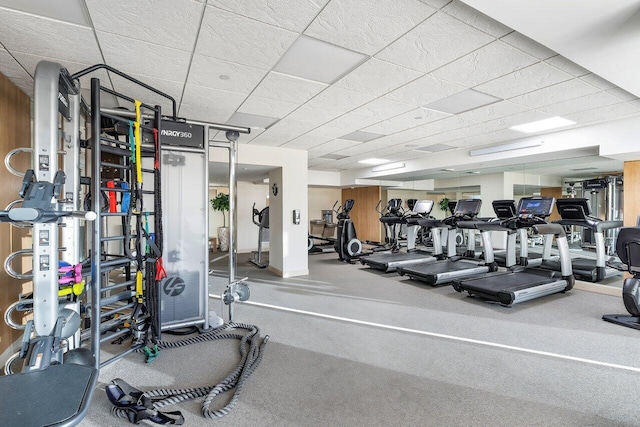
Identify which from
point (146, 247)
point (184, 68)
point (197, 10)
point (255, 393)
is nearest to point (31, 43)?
point (184, 68)

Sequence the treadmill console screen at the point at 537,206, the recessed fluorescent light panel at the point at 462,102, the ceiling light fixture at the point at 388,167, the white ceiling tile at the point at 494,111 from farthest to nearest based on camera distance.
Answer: the ceiling light fixture at the point at 388,167
the treadmill console screen at the point at 537,206
the white ceiling tile at the point at 494,111
the recessed fluorescent light panel at the point at 462,102

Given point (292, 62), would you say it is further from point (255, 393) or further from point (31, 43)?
point (255, 393)

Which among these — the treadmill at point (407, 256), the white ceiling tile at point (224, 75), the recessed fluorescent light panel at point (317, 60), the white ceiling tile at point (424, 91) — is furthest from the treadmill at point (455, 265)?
the white ceiling tile at point (224, 75)

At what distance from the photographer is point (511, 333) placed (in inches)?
130

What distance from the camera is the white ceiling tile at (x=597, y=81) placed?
3.09 meters

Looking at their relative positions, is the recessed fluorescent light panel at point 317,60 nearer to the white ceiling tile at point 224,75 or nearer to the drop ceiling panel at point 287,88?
the drop ceiling panel at point 287,88

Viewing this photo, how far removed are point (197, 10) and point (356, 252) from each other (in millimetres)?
6509

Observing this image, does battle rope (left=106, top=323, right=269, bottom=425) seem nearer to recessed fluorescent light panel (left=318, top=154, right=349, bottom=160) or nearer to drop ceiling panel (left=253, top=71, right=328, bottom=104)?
drop ceiling panel (left=253, top=71, right=328, bottom=104)

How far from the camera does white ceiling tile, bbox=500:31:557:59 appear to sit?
92.6 inches

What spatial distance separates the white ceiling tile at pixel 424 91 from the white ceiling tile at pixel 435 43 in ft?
1.20

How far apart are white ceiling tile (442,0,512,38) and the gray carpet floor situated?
8.82 feet

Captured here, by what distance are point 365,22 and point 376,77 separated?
936 millimetres

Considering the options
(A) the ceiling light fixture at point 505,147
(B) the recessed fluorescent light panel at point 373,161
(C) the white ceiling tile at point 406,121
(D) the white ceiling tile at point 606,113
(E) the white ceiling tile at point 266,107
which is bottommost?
(A) the ceiling light fixture at point 505,147

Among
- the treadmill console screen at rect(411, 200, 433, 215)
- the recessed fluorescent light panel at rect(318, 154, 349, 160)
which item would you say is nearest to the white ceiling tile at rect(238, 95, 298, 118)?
the recessed fluorescent light panel at rect(318, 154, 349, 160)
